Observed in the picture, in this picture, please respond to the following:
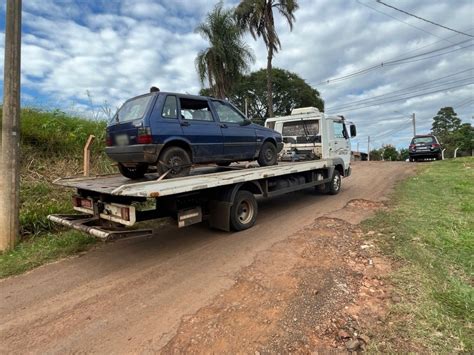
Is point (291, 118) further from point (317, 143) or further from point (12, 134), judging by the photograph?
point (12, 134)

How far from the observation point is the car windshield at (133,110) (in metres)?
4.91

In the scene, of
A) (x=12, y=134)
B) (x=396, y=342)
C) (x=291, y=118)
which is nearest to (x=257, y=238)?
(x=396, y=342)

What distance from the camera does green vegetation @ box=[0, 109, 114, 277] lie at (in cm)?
515

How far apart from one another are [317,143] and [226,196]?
15.3ft

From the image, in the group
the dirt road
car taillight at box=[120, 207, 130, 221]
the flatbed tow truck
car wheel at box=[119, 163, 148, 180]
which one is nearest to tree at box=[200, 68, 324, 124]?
the flatbed tow truck

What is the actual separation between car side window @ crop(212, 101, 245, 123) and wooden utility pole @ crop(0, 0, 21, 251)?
3.46 meters

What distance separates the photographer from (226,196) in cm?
563

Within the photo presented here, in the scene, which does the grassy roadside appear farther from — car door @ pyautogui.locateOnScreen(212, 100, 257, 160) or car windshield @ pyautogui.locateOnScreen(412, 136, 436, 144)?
car windshield @ pyautogui.locateOnScreen(412, 136, 436, 144)

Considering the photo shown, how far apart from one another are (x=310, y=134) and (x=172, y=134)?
5.53m

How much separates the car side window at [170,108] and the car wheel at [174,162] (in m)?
0.54

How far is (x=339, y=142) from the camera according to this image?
33.2 ft

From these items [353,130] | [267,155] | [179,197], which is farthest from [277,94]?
[179,197]

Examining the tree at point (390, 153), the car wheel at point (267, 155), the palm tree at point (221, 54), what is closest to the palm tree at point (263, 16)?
the palm tree at point (221, 54)

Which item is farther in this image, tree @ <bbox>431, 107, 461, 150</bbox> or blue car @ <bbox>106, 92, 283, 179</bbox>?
tree @ <bbox>431, 107, 461, 150</bbox>
